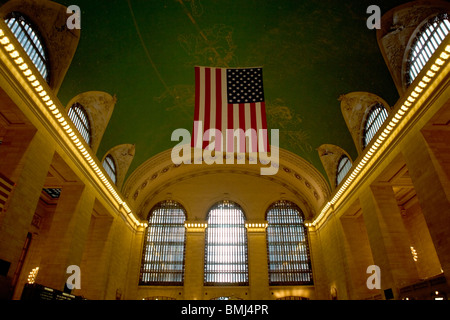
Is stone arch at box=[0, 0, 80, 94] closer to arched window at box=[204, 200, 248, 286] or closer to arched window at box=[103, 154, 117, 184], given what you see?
arched window at box=[103, 154, 117, 184]

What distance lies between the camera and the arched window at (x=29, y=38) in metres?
8.33

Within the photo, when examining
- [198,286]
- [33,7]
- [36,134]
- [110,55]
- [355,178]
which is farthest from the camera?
[198,286]

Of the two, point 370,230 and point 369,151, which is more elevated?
point 369,151

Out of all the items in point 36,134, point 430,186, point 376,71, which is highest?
point 376,71

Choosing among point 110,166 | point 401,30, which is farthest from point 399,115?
point 110,166

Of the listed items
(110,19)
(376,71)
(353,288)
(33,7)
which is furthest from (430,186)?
(33,7)

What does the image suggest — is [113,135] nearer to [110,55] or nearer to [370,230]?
[110,55]

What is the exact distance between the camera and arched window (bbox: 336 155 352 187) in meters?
15.5

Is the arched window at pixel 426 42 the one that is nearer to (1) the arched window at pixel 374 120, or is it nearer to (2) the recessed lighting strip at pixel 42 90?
(1) the arched window at pixel 374 120

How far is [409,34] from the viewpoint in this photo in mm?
9734

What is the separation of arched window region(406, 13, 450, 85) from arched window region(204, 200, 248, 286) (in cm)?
1342

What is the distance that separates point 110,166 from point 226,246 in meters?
8.91

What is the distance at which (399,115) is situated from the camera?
1014 centimetres

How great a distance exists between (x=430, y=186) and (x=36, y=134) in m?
12.2
